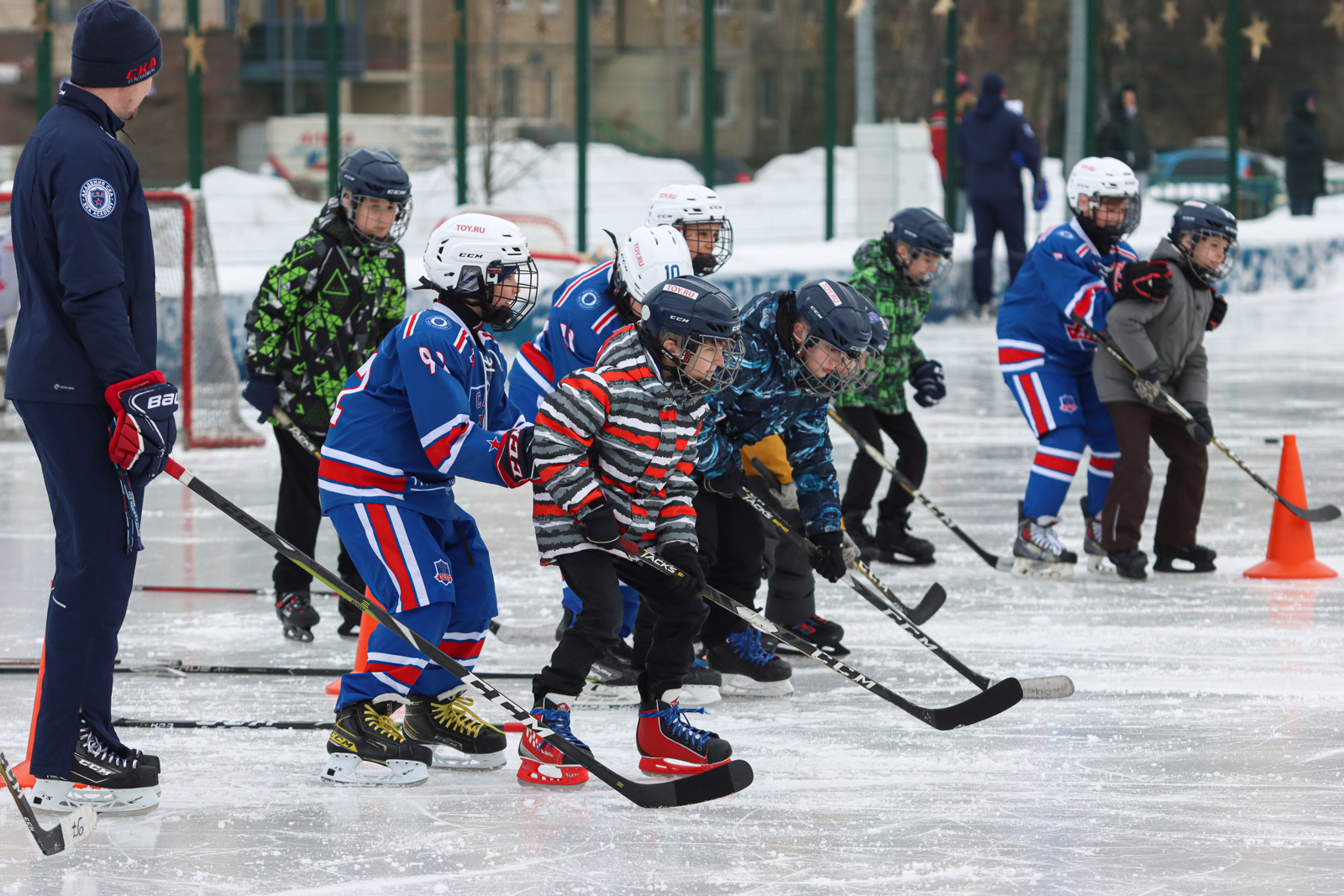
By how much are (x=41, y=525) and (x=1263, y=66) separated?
17.9 m

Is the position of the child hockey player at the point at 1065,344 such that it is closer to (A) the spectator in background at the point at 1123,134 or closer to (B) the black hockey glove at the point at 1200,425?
(B) the black hockey glove at the point at 1200,425

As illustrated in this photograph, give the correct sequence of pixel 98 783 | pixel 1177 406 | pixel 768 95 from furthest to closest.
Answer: pixel 768 95 < pixel 1177 406 < pixel 98 783

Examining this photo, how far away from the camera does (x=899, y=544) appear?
628 centimetres

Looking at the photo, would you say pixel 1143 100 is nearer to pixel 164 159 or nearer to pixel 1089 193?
pixel 164 159

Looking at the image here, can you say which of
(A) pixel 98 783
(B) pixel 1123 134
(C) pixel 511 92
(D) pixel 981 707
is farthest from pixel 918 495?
(B) pixel 1123 134

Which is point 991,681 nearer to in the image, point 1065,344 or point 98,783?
point 1065,344

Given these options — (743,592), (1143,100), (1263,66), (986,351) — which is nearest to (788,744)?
(743,592)

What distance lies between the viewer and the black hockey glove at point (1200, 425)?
5871mm

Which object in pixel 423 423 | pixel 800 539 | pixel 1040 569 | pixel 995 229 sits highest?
pixel 995 229

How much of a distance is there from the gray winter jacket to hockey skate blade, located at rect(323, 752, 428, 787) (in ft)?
10.3

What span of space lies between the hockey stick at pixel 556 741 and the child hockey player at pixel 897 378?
2743 millimetres

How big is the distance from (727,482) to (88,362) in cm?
173

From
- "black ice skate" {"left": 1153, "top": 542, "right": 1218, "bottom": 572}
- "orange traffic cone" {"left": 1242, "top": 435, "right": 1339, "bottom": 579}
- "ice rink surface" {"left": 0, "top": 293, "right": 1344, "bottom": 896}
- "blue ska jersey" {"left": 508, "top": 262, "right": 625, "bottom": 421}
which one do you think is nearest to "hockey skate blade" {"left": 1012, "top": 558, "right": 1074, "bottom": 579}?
"ice rink surface" {"left": 0, "top": 293, "right": 1344, "bottom": 896}

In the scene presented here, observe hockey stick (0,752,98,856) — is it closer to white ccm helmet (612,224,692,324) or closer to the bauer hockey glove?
the bauer hockey glove
